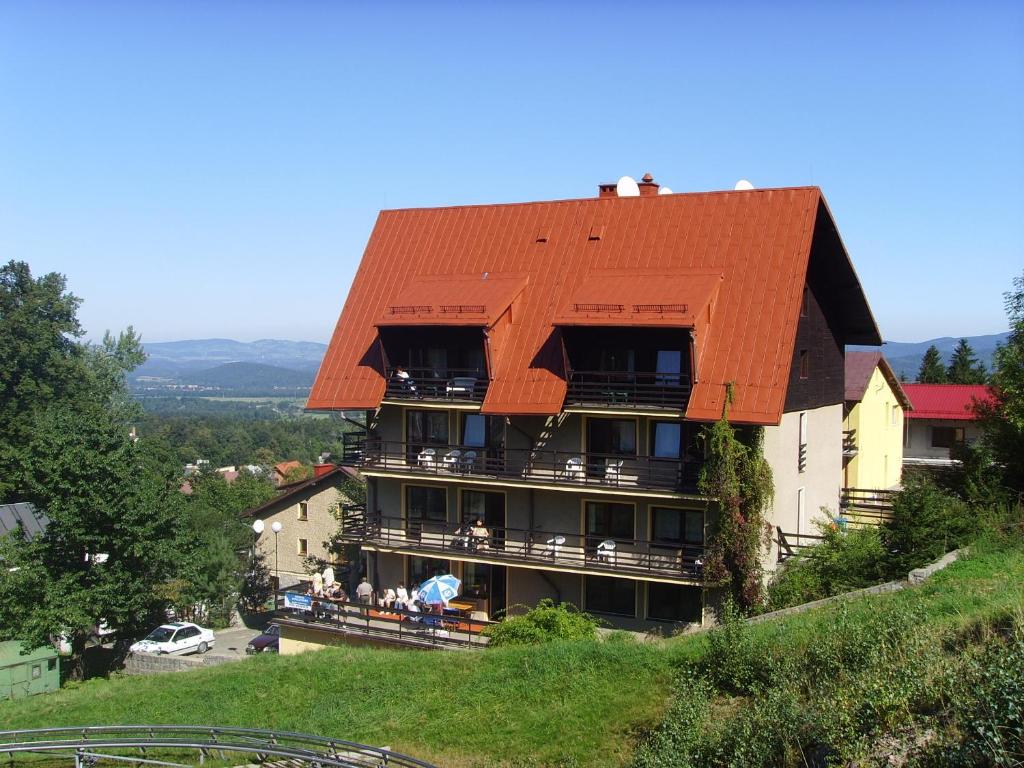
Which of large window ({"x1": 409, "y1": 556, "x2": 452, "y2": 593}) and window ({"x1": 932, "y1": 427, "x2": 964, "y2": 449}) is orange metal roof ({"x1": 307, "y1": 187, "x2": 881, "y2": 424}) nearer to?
large window ({"x1": 409, "y1": 556, "x2": 452, "y2": 593})

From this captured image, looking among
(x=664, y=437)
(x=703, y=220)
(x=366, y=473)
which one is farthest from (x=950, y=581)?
(x=366, y=473)

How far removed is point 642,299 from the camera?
24.0 meters

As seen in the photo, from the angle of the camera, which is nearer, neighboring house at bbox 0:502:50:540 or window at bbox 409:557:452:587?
window at bbox 409:557:452:587

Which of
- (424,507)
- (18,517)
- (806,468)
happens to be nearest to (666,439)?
(806,468)

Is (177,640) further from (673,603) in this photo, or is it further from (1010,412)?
(1010,412)

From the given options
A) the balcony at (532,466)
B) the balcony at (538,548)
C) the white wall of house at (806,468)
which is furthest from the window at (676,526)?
the white wall of house at (806,468)

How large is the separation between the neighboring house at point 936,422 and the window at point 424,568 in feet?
89.7

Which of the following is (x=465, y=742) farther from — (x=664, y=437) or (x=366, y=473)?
(x=366, y=473)

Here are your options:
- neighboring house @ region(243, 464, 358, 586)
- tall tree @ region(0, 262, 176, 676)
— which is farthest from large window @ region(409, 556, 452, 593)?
neighboring house @ region(243, 464, 358, 586)

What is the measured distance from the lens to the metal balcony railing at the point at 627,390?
24031mm

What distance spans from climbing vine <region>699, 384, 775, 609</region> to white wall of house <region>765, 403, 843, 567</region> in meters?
1.24

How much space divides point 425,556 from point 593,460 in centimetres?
563

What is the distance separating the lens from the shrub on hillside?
21.8 m

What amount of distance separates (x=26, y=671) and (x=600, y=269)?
78.6ft
